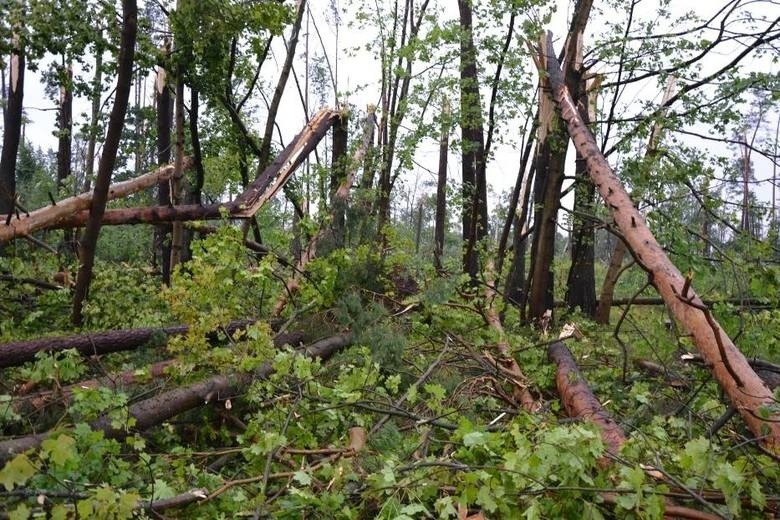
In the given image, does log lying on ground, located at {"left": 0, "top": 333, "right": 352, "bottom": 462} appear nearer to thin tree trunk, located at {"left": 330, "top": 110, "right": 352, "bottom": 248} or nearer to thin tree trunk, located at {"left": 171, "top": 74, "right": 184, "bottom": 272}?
thin tree trunk, located at {"left": 330, "top": 110, "right": 352, "bottom": 248}

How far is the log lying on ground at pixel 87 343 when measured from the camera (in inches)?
162

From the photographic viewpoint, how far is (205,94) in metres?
7.27

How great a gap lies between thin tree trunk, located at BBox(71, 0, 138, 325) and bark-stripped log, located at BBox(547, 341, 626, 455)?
14.7 feet

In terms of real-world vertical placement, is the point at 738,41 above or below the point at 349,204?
above

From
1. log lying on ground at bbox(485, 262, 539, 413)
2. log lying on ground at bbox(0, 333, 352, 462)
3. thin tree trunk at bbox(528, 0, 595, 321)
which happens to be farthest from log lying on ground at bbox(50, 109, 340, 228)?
thin tree trunk at bbox(528, 0, 595, 321)

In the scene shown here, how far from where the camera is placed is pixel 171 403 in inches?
134

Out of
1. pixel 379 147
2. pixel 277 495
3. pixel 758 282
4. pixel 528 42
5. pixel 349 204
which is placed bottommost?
pixel 277 495

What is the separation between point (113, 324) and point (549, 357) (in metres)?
5.01

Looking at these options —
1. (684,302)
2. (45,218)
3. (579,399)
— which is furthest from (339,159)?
(684,302)

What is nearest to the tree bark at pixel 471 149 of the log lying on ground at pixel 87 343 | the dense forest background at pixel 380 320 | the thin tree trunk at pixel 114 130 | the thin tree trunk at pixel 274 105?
the dense forest background at pixel 380 320

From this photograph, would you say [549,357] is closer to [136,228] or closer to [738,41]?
[738,41]

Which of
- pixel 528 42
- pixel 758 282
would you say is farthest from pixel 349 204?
pixel 758 282

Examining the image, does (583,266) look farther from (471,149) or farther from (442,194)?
(442,194)

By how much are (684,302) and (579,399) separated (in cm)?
108
